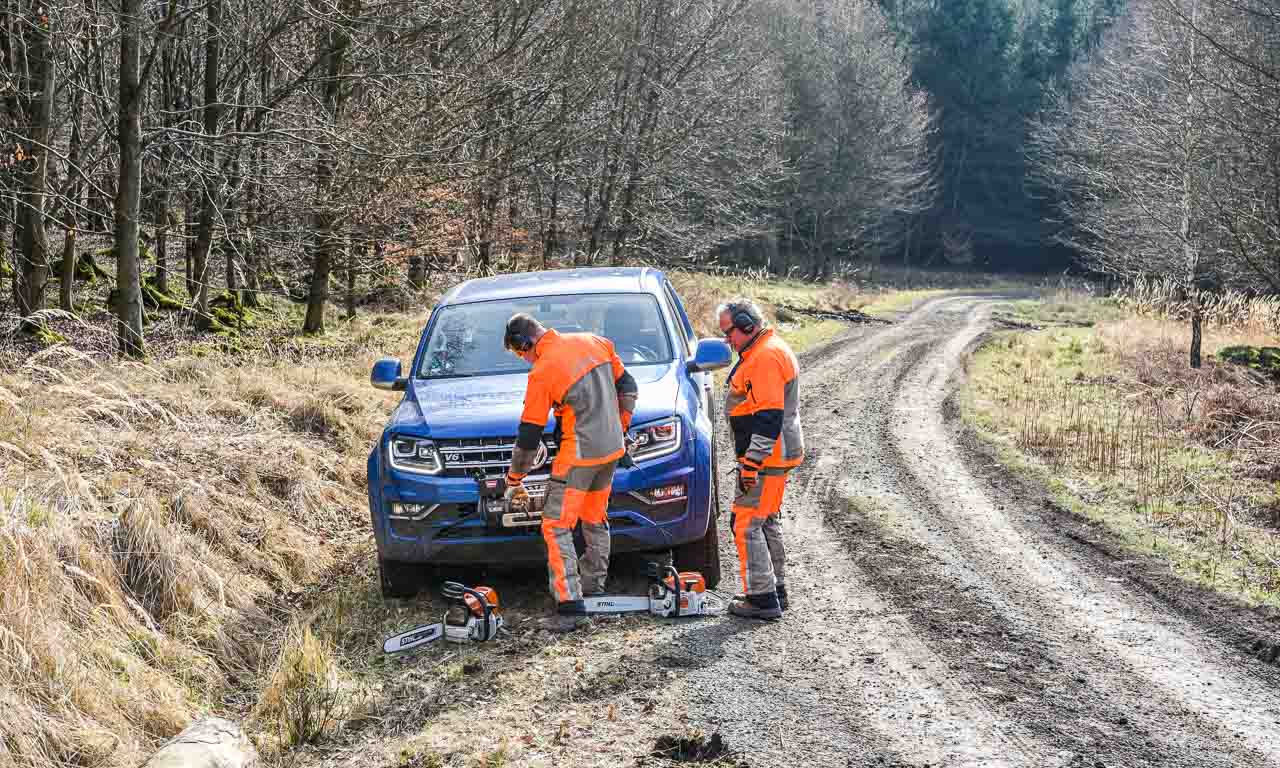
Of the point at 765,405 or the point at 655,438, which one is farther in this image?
the point at 655,438

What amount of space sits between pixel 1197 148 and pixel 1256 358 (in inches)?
158

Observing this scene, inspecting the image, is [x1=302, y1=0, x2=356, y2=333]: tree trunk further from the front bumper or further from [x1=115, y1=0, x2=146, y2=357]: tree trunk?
the front bumper

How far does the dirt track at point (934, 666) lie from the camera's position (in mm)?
4715

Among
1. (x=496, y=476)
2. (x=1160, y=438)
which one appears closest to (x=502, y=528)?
(x=496, y=476)

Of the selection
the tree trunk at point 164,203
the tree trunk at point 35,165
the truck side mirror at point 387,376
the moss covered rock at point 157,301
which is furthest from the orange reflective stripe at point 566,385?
the moss covered rock at point 157,301

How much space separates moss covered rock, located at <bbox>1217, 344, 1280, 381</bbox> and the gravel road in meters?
11.5

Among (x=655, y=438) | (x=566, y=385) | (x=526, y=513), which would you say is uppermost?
(x=566, y=385)

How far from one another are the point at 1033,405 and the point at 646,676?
11.7 metres

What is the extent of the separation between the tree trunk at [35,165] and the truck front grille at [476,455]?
7.34 meters

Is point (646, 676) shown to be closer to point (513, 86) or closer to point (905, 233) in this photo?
point (513, 86)

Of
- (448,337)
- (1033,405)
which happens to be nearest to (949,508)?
(448,337)

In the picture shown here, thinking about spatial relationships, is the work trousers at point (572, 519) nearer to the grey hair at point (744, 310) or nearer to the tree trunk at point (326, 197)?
the grey hair at point (744, 310)

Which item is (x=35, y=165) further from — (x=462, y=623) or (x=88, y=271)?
(x=462, y=623)

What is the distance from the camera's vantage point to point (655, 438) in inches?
256
